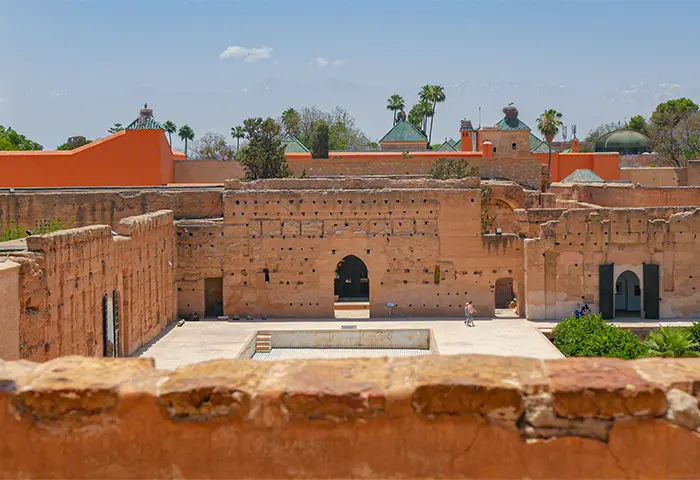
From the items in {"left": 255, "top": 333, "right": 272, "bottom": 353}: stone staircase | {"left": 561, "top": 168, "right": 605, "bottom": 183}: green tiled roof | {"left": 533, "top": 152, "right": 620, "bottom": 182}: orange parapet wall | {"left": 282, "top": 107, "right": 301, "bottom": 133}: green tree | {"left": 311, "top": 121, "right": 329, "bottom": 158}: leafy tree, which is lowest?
{"left": 255, "top": 333, "right": 272, "bottom": 353}: stone staircase

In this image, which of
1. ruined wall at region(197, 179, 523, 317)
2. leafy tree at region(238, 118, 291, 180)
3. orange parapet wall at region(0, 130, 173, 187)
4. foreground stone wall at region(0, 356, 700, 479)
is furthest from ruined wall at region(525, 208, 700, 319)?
foreground stone wall at region(0, 356, 700, 479)

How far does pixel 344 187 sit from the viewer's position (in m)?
25.0

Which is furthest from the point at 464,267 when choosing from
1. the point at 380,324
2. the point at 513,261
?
the point at 380,324

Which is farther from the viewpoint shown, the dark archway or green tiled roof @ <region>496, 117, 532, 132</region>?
green tiled roof @ <region>496, 117, 532, 132</region>

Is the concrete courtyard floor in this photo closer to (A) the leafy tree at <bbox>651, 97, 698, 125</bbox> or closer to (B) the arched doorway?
(B) the arched doorway

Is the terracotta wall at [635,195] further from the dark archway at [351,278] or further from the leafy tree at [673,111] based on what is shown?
the leafy tree at [673,111]

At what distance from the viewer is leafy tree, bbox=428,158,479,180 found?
108 feet

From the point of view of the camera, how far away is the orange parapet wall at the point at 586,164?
41469mm

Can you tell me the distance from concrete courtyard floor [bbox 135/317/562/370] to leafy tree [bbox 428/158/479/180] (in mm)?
10151

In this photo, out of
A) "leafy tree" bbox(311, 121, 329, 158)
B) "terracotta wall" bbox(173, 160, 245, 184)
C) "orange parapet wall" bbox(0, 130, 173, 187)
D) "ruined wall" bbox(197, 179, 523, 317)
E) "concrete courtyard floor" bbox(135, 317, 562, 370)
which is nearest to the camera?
"concrete courtyard floor" bbox(135, 317, 562, 370)

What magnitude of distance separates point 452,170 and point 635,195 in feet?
21.9

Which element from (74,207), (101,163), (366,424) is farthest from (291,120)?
(366,424)

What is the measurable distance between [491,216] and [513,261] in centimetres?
666

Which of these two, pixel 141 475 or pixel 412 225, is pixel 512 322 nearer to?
pixel 412 225
